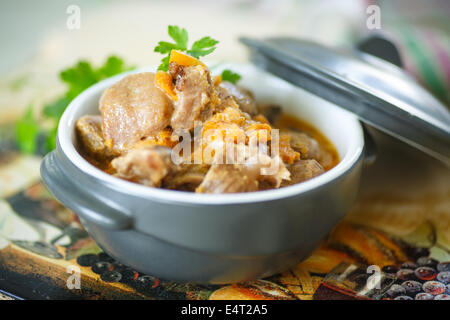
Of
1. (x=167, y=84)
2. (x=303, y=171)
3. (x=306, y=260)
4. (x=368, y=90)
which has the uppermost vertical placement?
(x=167, y=84)

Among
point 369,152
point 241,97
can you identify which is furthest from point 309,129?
point 241,97

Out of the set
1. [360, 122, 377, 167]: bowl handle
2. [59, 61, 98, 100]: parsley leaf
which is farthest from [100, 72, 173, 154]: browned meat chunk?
[360, 122, 377, 167]: bowl handle

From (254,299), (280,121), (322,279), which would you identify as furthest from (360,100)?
(254,299)

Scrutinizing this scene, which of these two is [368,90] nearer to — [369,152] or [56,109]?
[369,152]

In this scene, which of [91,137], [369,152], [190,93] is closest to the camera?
[190,93]

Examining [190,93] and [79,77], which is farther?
[79,77]

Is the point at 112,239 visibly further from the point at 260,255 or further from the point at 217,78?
the point at 217,78

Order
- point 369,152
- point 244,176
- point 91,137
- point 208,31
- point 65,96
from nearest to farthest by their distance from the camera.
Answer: point 244,176 < point 91,137 < point 369,152 < point 65,96 < point 208,31

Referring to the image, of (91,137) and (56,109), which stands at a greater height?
(91,137)
